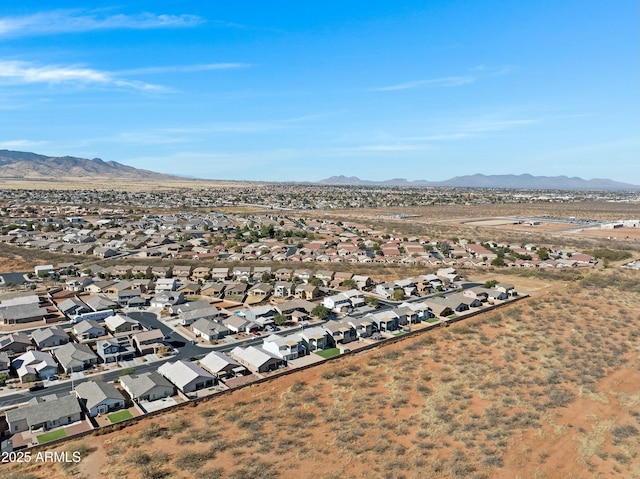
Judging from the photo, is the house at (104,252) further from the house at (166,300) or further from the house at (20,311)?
the house at (166,300)

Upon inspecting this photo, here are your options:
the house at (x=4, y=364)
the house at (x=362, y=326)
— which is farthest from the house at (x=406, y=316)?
the house at (x=4, y=364)

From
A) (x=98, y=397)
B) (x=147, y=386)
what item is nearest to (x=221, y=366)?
(x=147, y=386)

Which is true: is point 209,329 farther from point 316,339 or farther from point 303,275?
point 303,275

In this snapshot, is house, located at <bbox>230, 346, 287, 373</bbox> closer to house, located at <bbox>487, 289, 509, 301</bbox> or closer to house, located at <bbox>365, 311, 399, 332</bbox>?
house, located at <bbox>365, 311, 399, 332</bbox>

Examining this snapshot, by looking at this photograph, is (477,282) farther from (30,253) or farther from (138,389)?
(30,253)

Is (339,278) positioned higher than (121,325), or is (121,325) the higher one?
(339,278)

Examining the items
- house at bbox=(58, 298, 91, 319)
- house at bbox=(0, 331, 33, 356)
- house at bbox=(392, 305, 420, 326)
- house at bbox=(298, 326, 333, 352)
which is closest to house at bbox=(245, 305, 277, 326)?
house at bbox=(298, 326, 333, 352)

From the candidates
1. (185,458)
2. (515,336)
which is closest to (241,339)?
(185,458)
